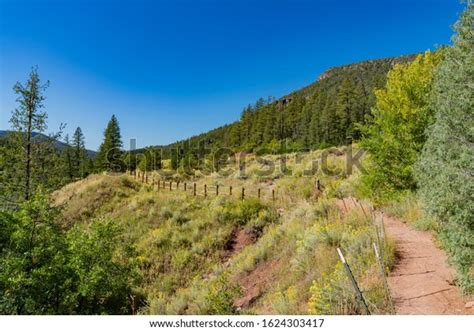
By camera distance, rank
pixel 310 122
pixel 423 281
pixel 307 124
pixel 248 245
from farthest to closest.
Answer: pixel 307 124, pixel 310 122, pixel 248 245, pixel 423 281

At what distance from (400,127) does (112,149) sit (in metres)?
38.9

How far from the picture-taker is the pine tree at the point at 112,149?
4236 cm

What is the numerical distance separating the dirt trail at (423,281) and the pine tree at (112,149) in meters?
40.8

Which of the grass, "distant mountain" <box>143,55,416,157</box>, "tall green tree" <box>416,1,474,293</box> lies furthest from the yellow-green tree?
"distant mountain" <box>143,55,416,157</box>

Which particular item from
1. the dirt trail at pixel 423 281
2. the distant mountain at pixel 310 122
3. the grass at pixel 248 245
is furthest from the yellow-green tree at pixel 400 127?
the distant mountain at pixel 310 122

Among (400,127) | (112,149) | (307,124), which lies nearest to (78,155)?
(112,149)

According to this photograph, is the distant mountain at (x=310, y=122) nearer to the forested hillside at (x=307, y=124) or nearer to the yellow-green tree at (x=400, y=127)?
the forested hillside at (x=307, y=124)

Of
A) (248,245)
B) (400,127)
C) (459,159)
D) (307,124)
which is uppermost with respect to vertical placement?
(307,124)

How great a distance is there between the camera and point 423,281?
4.99 m

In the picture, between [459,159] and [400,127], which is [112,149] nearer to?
[400,127]

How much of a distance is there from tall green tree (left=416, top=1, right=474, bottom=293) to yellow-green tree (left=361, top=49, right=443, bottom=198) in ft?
20.7

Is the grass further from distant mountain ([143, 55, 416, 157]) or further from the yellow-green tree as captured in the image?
distant mountain ([143, 55, 416, 157])
